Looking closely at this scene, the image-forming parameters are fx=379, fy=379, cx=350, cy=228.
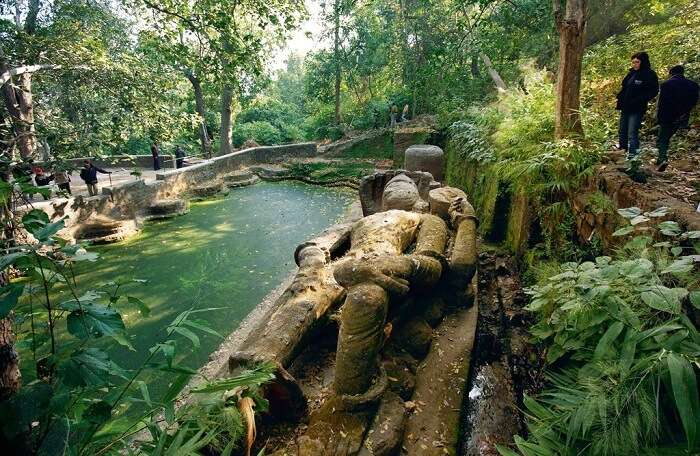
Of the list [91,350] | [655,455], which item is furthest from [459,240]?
[91,350]

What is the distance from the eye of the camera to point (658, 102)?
164 inches

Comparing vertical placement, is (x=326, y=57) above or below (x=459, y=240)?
above

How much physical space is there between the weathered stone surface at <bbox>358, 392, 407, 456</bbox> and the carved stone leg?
220 mm

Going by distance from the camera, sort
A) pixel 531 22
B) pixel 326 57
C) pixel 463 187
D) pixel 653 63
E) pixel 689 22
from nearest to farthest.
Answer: pixel 653 63
pixel 689 22
pixel 463 187
pixel 531 22
pixel 326 57

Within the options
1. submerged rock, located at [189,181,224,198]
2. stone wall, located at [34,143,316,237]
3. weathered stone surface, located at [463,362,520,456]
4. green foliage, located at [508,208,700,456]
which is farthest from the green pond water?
green foliage, located at [508,208,700,456]

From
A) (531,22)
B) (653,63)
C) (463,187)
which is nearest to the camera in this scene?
(653,63)

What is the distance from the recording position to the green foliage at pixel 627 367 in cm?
159

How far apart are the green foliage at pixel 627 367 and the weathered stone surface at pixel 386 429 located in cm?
85

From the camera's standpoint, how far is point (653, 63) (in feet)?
21.4

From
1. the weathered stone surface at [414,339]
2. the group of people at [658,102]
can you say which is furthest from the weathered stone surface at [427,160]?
the weathered stone surface at [414,339]

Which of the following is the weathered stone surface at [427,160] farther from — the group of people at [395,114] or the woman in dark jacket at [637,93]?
the group of people at [395,114]

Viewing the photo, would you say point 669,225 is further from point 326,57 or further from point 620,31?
point 326,57

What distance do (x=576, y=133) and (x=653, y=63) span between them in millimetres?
3442

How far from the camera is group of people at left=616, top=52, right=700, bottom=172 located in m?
4.01
